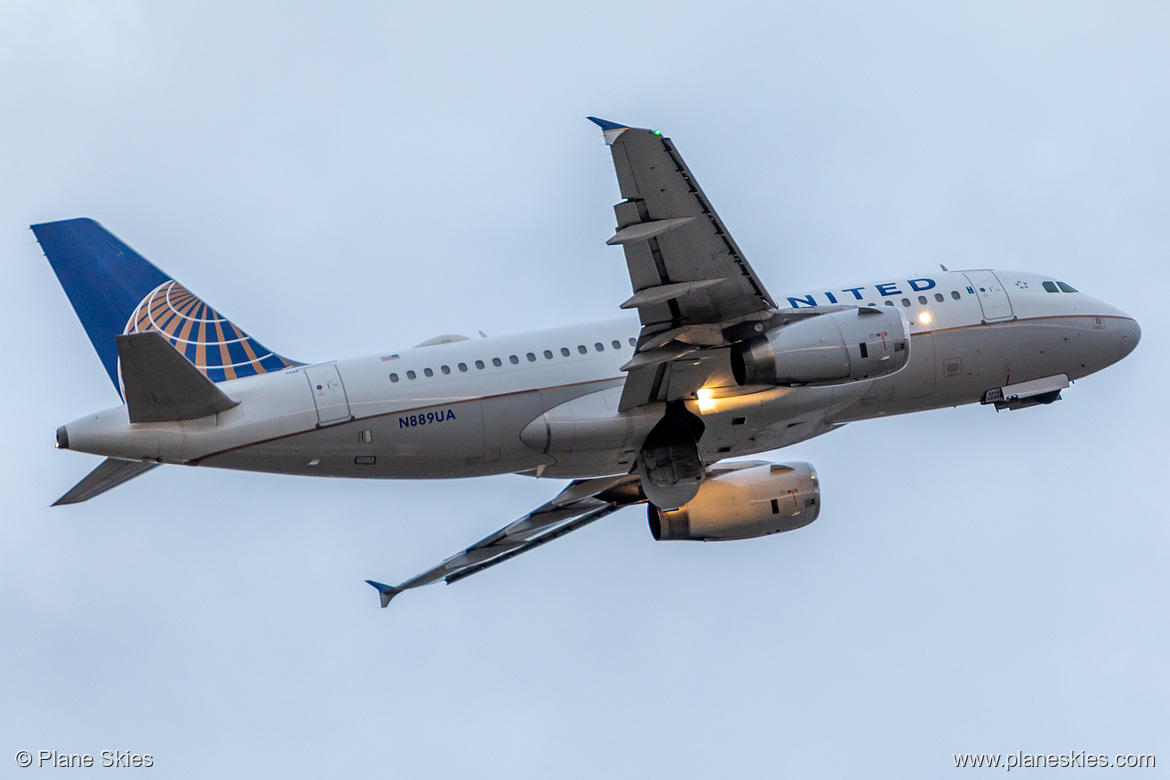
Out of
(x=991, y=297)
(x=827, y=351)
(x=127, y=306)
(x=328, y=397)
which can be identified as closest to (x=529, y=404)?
(x=328, y=397)

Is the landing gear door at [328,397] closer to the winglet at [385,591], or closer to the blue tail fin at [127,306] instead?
the blue tail fin at [127,306]

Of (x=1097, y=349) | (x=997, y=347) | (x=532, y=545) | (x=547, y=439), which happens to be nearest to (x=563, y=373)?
A: (x=547, y=439)

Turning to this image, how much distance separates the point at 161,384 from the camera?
25.1 m

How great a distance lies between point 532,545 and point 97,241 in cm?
1277

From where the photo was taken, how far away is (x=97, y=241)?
29.5 m

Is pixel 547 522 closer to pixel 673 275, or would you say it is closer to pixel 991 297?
pixel 673 275

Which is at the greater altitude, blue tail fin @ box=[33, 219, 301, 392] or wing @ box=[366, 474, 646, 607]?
blue tail fin @ box=[33, 219, 301, 392]

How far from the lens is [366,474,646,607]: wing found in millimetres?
34094

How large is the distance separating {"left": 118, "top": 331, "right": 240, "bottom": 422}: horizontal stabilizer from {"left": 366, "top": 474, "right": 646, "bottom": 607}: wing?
952 cm

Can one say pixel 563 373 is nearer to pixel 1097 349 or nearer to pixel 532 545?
pixel 532 545

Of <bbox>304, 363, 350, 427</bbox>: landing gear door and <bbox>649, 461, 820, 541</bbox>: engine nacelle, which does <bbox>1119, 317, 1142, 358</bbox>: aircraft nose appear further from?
<bbox>304, 363, 350, 427</bbox>: landing gear door

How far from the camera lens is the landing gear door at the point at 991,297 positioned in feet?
104

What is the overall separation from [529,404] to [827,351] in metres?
6.20

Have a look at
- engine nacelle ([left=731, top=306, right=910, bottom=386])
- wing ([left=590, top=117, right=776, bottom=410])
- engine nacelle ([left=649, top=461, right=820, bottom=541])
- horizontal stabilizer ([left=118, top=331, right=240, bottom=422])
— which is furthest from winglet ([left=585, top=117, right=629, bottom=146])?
engine nacelle ([left=649, top=461, right=820, bottom=541])
